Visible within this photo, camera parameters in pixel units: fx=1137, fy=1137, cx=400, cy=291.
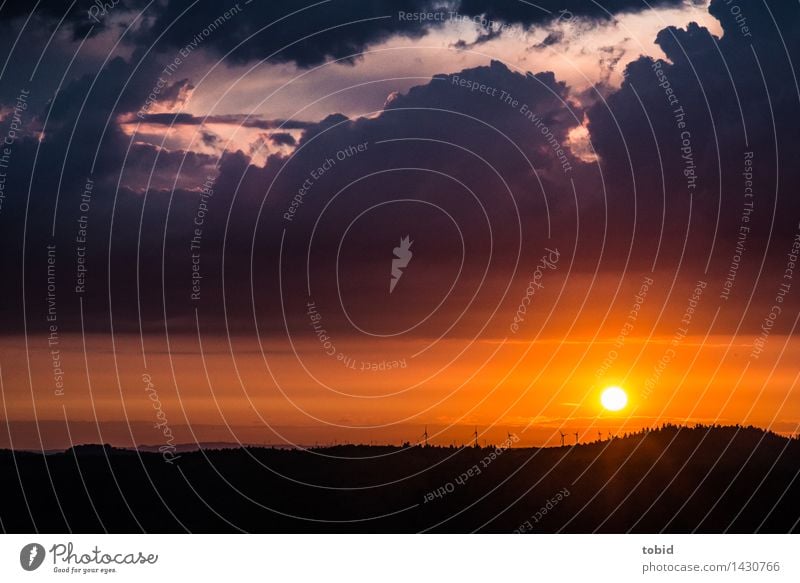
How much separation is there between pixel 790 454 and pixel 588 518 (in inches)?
657

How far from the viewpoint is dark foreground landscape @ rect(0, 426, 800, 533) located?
7250 centimetres

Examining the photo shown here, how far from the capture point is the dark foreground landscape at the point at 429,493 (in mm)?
72500

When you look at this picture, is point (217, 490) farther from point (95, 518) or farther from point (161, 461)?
point (95, 518)

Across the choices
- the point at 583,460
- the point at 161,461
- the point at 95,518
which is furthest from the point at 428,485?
the point at 161,461

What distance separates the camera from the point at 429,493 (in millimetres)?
71750
